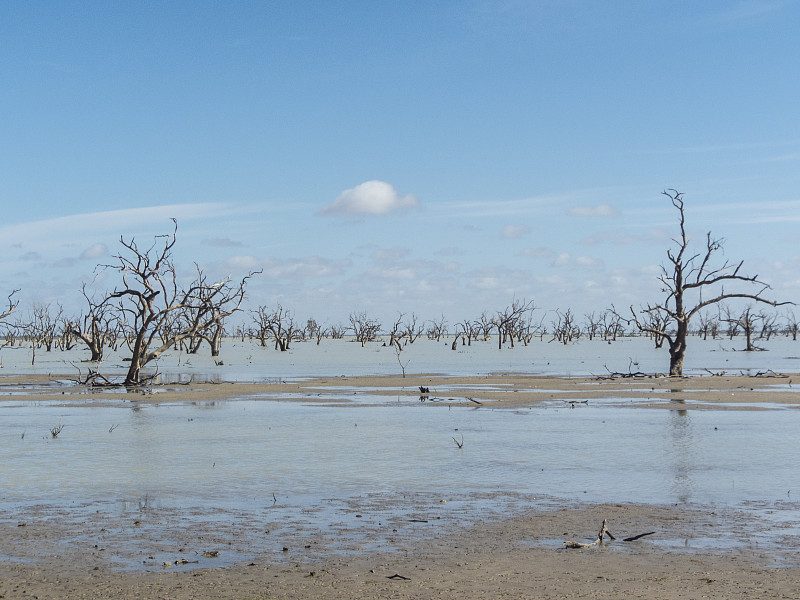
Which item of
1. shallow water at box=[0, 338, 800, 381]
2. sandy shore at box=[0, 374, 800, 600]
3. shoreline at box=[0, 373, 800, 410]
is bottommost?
sandy shore at box=[0, 374, 800, 600]

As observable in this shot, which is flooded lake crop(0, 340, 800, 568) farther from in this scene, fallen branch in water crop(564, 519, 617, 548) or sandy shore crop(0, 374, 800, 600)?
fallen branch in water crop(564, 519, 617, 548)

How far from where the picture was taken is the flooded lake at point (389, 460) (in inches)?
405

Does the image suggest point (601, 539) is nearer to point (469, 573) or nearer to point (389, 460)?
point (469, 573)

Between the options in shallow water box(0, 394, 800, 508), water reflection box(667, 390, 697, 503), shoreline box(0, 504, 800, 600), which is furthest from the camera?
shallow water box(0, 394, 800, 508)

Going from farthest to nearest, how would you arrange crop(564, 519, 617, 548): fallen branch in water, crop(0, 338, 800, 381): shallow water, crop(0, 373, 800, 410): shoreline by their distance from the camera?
crop(0, 338, 800, 381): shallow water, crop(0, 373, 800, 410): shoreline, crop(564, 519, 617, 548): fallen branch in water

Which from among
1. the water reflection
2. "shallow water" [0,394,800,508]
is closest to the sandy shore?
the water reflection

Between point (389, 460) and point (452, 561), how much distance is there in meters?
6.17

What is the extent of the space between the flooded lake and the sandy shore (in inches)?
25.3

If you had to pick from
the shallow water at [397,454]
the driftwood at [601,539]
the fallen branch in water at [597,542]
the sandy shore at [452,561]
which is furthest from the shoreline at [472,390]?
the fallen branch in water at [597,542]

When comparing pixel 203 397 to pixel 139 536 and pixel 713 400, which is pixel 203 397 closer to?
pixel 713 400

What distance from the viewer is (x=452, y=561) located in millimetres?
7516

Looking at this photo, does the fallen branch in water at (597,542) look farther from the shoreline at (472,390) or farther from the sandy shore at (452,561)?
the shoreline at (472,390)

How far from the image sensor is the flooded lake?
33.8ft

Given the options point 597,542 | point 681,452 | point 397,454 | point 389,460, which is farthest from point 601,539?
point 681,452
